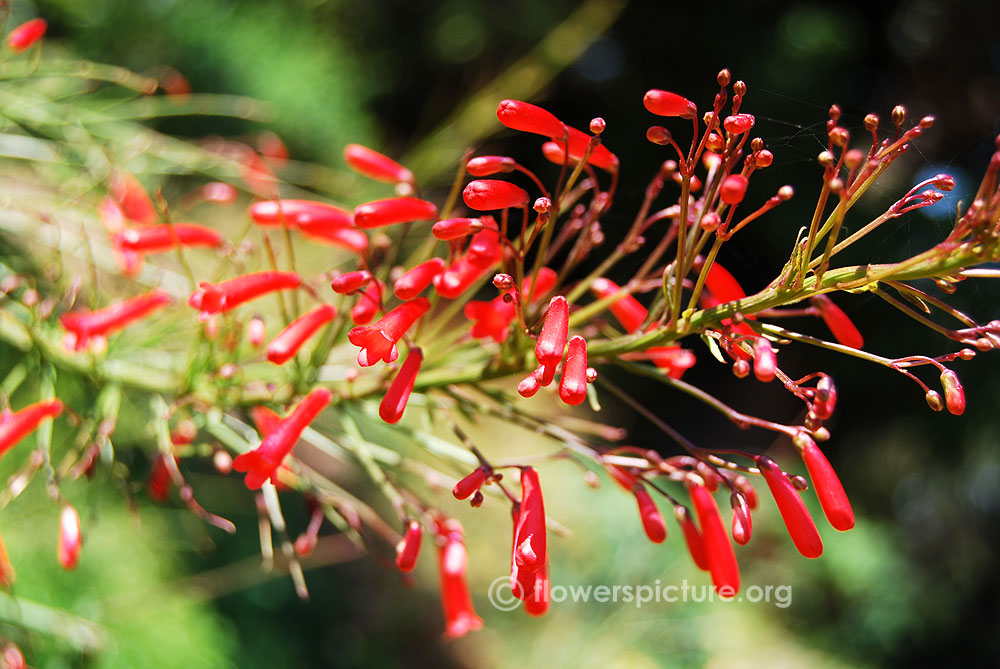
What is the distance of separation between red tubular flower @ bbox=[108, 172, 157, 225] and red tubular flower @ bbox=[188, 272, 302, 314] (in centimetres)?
55

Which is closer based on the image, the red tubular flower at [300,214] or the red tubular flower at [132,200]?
the red tubular flower at [300,214]

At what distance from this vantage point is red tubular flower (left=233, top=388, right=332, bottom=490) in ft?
2.29

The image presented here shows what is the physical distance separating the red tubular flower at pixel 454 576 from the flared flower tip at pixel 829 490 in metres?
0.43

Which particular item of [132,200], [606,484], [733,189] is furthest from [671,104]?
[606,484]

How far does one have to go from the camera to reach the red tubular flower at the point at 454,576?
896mm

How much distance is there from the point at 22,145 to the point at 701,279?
59.2 inches

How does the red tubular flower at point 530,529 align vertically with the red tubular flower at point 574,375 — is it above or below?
below

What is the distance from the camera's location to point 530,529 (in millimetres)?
642

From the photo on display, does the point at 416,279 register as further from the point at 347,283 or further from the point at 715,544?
the point at 715,544

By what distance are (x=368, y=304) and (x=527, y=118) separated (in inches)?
8.8

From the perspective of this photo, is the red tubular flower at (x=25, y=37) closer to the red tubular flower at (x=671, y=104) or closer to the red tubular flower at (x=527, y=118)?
the red tubular flower at (x=527, y=118)

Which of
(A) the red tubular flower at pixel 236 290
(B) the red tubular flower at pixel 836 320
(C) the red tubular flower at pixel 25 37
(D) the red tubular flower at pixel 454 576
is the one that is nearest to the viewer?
(B) the red tubular flower at pixel 836 320

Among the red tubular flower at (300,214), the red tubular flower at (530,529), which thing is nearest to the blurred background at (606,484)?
the red tubular flower at (300,214)

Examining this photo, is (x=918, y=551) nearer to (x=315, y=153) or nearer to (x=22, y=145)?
(x=315, y=153)
